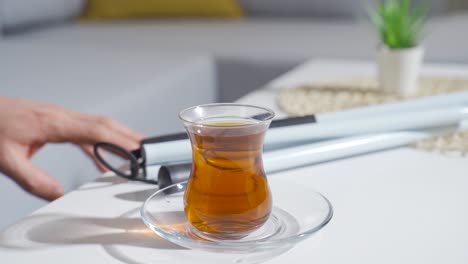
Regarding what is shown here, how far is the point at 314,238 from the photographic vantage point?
0.68 m

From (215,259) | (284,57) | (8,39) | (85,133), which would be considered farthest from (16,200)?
(8,39)

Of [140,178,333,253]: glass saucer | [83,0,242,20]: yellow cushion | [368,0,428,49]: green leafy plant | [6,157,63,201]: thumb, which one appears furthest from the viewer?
[83,0,242,20]: yellow cushion

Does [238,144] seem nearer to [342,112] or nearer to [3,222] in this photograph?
[342,112]

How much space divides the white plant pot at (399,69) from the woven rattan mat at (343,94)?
0.07ft

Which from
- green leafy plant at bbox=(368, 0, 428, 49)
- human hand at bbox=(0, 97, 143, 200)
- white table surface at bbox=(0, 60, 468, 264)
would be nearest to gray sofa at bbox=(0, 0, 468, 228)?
human hand at bbox=(0, 97, 143, 200)

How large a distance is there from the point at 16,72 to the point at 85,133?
733 millimetres

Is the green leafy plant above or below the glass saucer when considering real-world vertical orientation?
above

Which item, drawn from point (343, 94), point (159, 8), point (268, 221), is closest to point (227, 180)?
point (268, 221)

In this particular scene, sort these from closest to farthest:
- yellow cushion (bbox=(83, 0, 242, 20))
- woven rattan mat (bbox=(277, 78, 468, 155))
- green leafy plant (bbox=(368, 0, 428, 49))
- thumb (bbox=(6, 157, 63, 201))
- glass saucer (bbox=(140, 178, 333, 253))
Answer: glass saucer (bbox=(140, 178, 333, 253)) < thumb (bbox=(6, 157, 63, 201)) < woven rattan mat (bbox=(277, 78, 468, 155)) < green leafy plant (bbox=(368, 0, 428, 49)) < yellow cushion (bbox=(83, 0, 242, 20))

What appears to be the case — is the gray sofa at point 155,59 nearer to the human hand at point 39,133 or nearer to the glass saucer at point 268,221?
the human hand at point 39,133

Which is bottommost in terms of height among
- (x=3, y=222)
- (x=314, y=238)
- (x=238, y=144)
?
(x=3, y=222)

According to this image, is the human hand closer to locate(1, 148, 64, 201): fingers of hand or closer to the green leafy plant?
locate(1, 148, 64, 201): fingers of hand

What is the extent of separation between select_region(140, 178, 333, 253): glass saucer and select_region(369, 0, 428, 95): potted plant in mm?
650

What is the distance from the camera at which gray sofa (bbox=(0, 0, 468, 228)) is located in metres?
1.42
